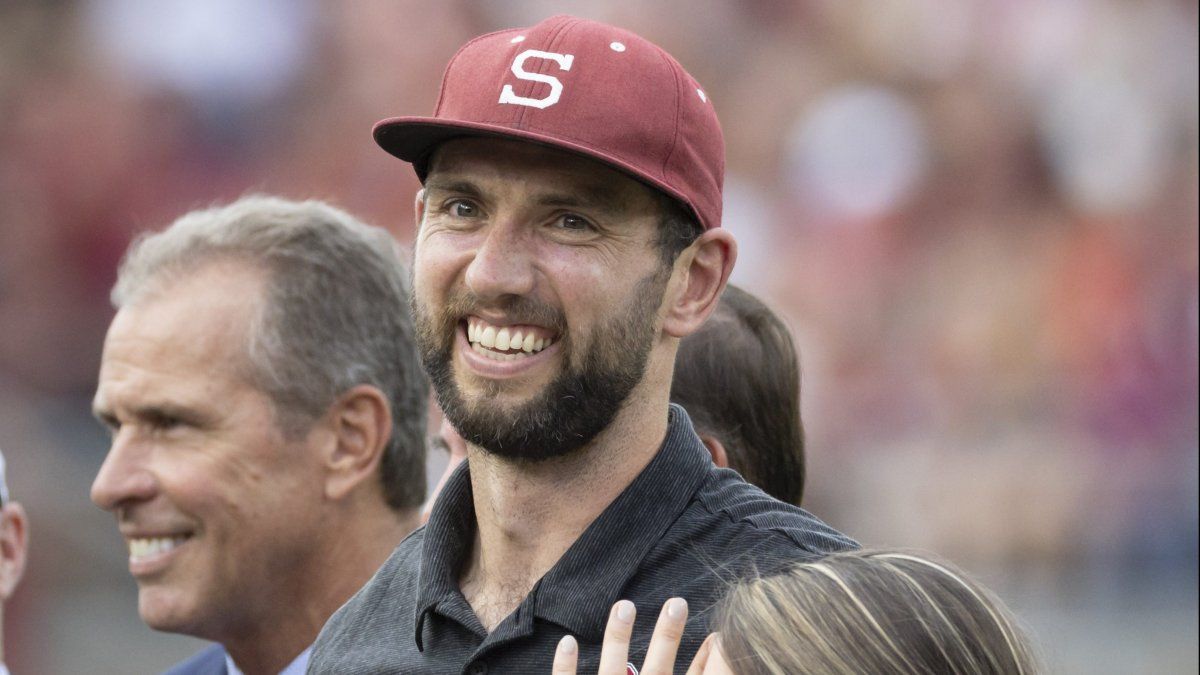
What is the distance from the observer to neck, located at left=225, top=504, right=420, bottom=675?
325 centimetres

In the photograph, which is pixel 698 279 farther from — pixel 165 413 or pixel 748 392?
pixel 165 413

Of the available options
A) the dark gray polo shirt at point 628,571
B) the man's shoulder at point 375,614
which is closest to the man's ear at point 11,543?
the man's shoulder at point 375,614

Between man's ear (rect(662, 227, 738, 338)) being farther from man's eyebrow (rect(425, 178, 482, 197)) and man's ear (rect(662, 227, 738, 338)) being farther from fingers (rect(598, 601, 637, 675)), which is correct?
fingers (rect(598, 601, 637, 675))

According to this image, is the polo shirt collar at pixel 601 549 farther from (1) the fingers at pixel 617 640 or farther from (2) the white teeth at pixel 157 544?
(2) the white teeth at pixel 157 544

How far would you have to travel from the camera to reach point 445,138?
222 centimetres

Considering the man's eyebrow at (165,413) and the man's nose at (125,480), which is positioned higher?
the man's eyebrow at (165,413)

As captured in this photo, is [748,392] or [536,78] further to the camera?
[748,392]

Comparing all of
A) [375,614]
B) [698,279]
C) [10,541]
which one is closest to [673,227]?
[698,279]

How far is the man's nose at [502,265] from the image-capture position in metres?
2.12

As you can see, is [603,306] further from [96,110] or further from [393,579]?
[96,110]

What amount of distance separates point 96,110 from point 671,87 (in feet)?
18.6

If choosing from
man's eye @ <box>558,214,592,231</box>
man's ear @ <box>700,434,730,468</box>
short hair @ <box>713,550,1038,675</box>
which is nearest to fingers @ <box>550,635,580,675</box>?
short hair @ <box>713,550,1038,675</box>

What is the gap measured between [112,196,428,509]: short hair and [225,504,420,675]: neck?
4.8 inches

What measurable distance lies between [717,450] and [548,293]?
728mm
